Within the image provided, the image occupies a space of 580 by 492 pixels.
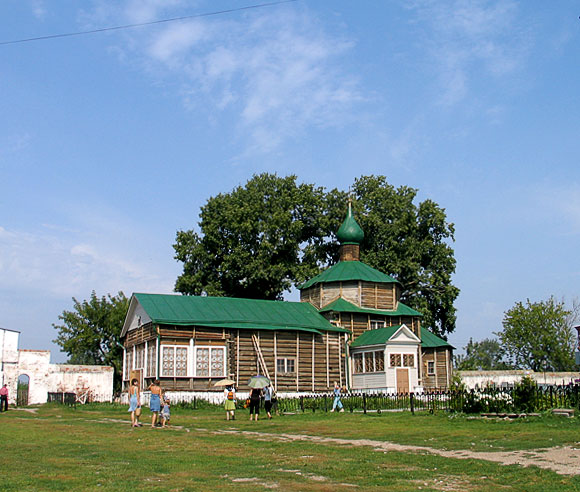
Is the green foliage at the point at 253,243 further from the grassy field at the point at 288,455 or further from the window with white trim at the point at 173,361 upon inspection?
the grassy field at the point at 288,455

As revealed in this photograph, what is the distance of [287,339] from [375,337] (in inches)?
227

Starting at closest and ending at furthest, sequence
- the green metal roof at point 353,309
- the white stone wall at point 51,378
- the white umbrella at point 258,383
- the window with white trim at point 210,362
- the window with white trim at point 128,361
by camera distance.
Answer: the white umbrella at point 258,383
the window with white trim at point 210,362
the white stone wall at point 51,378
the window with white trim at point 128,361
the green metal roof at point 353,309

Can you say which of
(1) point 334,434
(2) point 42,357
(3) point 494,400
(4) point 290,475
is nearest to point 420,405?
(3) point 494,400

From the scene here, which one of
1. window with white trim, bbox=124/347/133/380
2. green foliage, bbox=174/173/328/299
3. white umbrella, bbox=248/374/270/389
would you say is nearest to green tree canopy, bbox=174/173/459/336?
green foliage, bbox=174/173/328/299

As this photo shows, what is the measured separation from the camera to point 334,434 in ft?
67.8

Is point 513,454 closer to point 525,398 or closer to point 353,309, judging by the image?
point 525,398

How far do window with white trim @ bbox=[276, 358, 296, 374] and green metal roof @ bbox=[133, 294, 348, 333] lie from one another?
2.00 meters

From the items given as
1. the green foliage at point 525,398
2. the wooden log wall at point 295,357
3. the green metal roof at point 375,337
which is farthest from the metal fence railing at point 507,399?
the green metal roof at point 375,337

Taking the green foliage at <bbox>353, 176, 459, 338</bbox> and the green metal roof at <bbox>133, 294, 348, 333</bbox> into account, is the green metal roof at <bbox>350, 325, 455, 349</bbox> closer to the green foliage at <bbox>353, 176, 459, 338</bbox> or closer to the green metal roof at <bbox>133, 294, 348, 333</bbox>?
the green metal roof at <bbox>133, 294, 348, 333</bbox>

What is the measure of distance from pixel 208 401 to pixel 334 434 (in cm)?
1834

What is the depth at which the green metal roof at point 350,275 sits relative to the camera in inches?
1957

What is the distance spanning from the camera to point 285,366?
43625 mm

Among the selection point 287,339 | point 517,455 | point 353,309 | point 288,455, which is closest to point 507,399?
point 517,455

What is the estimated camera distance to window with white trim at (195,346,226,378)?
4078 cm
